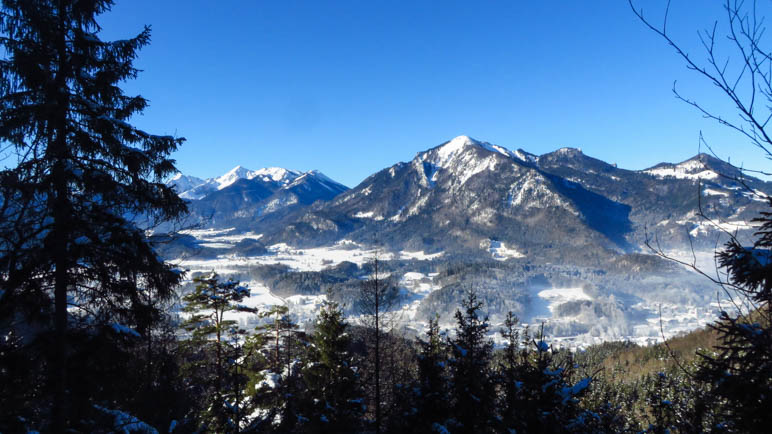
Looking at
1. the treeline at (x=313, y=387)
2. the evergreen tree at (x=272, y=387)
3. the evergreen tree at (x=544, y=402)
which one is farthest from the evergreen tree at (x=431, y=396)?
the evergreen tree at (x=272, y=387)

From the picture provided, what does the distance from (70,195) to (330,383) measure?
35.7 feet

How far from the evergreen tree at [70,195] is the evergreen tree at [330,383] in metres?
7.89

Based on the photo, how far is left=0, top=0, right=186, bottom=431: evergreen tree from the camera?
23.8ft

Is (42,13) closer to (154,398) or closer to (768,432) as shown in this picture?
(154,398)

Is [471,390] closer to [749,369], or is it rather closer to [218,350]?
[749,369]

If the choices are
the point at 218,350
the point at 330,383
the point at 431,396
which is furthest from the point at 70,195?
the point at 431,396

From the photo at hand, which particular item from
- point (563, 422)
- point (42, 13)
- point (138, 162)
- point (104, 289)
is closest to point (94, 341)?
point (104, 289)

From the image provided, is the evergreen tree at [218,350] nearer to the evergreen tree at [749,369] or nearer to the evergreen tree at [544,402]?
the evergreen tree at [544,402]

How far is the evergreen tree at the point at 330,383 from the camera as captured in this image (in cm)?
1422

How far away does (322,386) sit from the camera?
15289 millimetres

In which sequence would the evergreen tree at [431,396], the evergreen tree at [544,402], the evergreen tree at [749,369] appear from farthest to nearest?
the evergreen tree at [431,396] < the evergreen tree at [544,402] < the evergreen tree at [749,369]

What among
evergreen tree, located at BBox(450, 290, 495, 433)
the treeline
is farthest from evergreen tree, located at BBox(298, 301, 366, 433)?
evergreen tree, located at BBox(450, 290, 495, 433)

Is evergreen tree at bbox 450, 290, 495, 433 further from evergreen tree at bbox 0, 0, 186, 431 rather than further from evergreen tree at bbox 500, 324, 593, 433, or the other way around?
evergreen tree at bbox 0, 0, 186, 431

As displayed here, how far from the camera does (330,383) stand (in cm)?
1513
